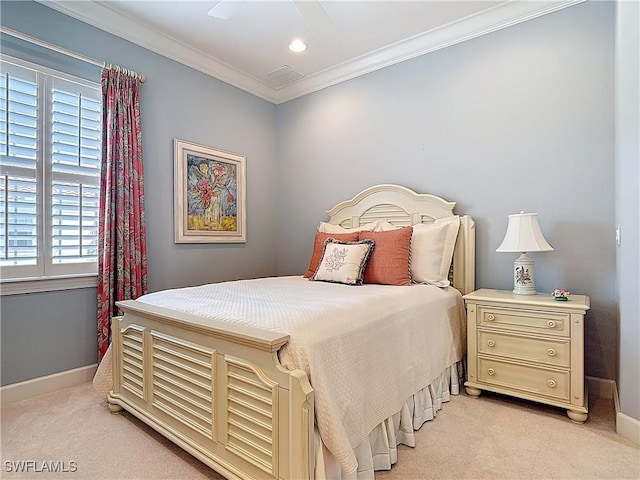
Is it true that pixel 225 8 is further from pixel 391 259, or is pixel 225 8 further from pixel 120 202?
pixel 391 259

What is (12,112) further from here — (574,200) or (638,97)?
(574,200)

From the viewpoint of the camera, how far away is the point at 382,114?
11.3 ft

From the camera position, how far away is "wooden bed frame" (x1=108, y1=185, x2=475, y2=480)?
1.28 m

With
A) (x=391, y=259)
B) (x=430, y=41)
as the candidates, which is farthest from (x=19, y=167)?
(x=430, y=41)

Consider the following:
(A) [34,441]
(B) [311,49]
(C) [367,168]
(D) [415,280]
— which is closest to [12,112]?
(A) [34,441]

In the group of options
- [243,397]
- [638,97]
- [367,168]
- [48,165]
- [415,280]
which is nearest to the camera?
[243,397]

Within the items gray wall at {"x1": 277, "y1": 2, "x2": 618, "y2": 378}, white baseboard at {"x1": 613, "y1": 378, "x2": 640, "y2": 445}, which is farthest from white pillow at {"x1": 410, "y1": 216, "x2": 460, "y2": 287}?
white baseboard at {"x1": 613, "y1": 378, "x2": 640, "y2": 445}

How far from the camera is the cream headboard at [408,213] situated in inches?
112

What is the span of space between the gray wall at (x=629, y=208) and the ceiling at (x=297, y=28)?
93cm

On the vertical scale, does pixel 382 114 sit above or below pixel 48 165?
above

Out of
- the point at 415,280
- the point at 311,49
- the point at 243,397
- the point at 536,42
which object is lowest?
the point at 243,397

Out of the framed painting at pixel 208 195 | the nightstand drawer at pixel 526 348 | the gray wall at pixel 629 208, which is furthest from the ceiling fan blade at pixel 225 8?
the nightstand drawer at pixel 526 348

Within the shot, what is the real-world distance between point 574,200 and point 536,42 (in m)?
1.20

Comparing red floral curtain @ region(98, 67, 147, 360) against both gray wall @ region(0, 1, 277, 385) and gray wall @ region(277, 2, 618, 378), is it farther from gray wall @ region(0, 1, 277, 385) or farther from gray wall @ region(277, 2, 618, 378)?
gray wall @ region(277, 2, 618, 378)
